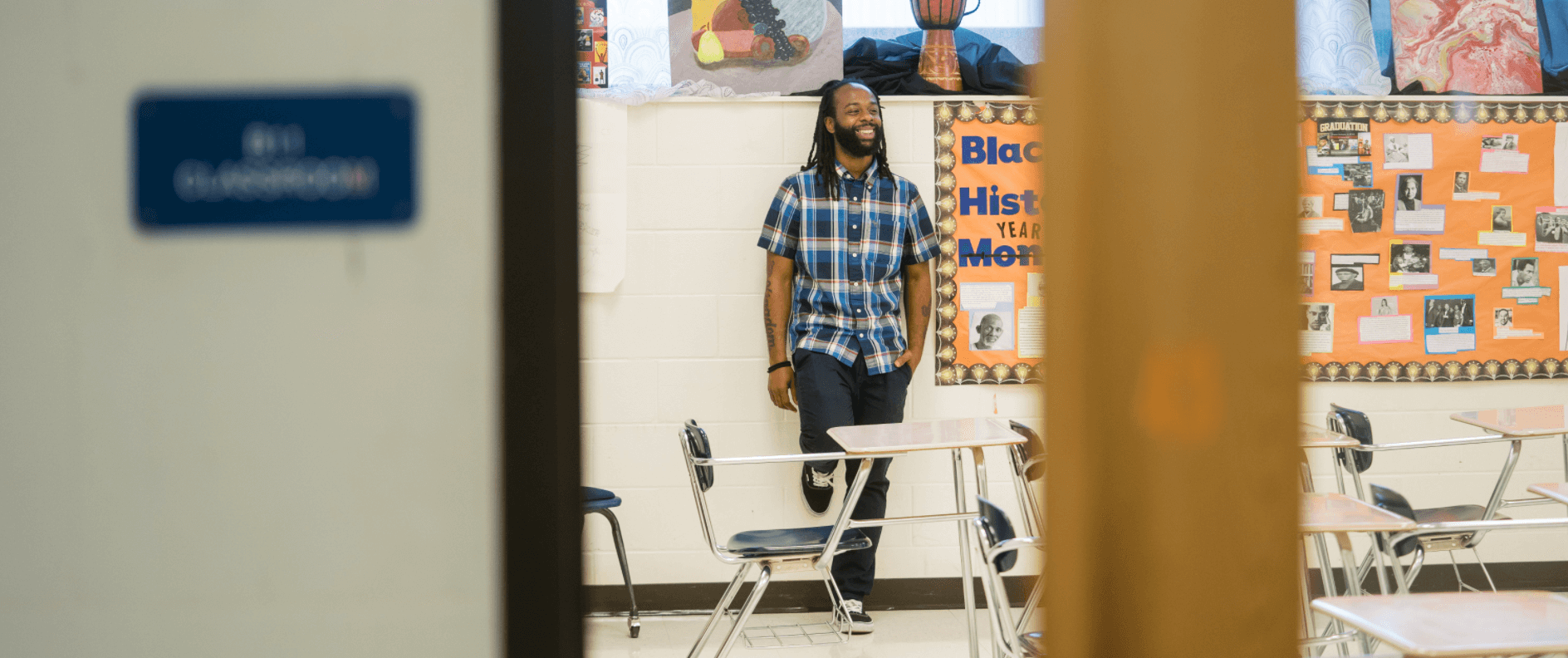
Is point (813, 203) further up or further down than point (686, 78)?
further down

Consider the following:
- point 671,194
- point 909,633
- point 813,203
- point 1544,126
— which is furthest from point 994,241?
point 1544,126

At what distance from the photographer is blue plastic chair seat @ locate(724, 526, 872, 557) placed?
2490mm

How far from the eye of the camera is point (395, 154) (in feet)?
2.71

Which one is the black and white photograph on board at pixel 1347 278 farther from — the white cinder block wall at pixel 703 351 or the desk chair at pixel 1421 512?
the white cinder block wall at pixel 703 351

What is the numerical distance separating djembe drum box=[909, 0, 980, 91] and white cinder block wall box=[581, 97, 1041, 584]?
0.11 meters

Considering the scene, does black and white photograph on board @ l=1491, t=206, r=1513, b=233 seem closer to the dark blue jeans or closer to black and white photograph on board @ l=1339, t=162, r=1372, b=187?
black and white photograph on board @ l=1339, t=162, r=1372, b=187

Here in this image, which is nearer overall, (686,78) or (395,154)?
(395,154)

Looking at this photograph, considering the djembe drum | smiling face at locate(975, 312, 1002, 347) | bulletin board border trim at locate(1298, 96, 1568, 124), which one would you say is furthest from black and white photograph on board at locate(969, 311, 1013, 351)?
bulletin board border trim at locate(1298, 96, 1568, 124)

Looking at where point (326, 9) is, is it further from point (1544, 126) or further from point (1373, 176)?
point (1544, 126)

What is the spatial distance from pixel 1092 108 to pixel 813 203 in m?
2.64

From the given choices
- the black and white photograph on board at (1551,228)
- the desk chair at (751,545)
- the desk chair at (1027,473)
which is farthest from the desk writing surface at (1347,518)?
the black and white photograph on board at (1551,228)

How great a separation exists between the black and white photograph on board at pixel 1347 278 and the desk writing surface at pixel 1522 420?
0.76 m

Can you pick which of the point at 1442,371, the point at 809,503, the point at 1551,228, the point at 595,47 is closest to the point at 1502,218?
the point at 1551,228

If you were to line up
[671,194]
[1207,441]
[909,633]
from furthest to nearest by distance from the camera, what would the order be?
1. [671,194]
2. [909,633]
3. [1207,441]
